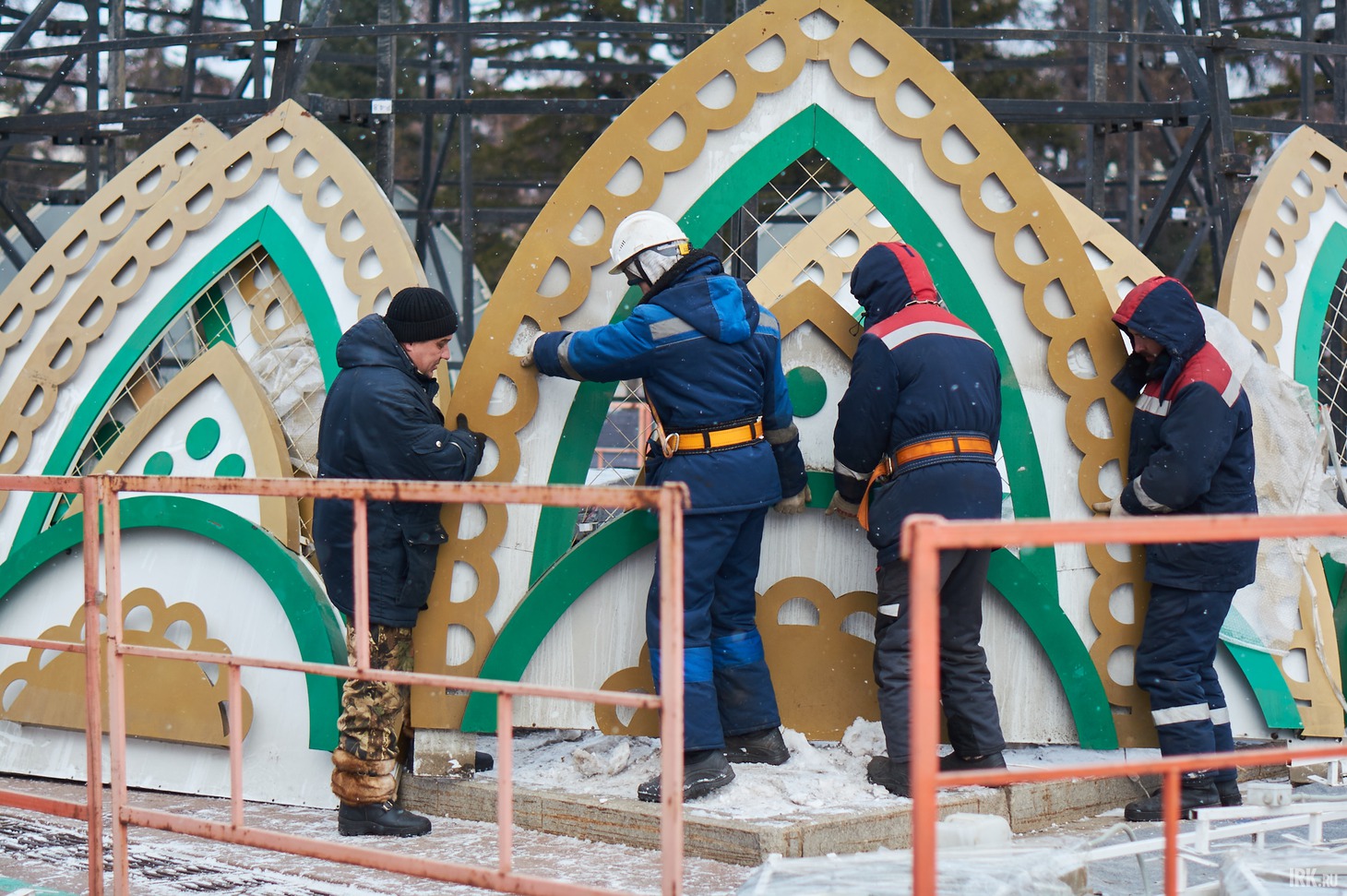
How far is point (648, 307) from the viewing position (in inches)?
168

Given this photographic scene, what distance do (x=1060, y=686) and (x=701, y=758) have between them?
1401 mm

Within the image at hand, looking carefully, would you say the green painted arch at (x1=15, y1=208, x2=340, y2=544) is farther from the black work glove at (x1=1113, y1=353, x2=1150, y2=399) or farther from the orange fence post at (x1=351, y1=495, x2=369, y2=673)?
the black work glove at (x1=1113, y1=353, x2=1150, y2=399)

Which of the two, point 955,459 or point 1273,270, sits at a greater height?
point 1273,270

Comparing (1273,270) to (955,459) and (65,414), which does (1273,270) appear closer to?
(955,459)

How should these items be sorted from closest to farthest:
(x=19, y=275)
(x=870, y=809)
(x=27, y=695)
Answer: (x=870, y=809)
(x=27, y=695)
(x=19, y=275)

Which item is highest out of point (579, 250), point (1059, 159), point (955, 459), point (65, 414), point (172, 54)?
point (172, 54)

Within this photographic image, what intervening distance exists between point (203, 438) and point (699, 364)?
230 centimetres

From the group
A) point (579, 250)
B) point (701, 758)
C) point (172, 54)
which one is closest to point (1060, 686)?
point (701, 758)

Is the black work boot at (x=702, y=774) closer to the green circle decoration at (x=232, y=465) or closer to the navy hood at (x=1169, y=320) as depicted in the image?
the navy hood at (x=1169, y=320)

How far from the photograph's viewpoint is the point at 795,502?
466 cm

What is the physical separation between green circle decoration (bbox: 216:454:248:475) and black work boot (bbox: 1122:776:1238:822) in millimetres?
3587

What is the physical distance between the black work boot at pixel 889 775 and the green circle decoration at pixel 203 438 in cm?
291

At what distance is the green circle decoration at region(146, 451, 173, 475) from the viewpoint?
5.41m

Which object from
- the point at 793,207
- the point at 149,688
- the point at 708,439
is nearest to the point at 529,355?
the point at 708,439
